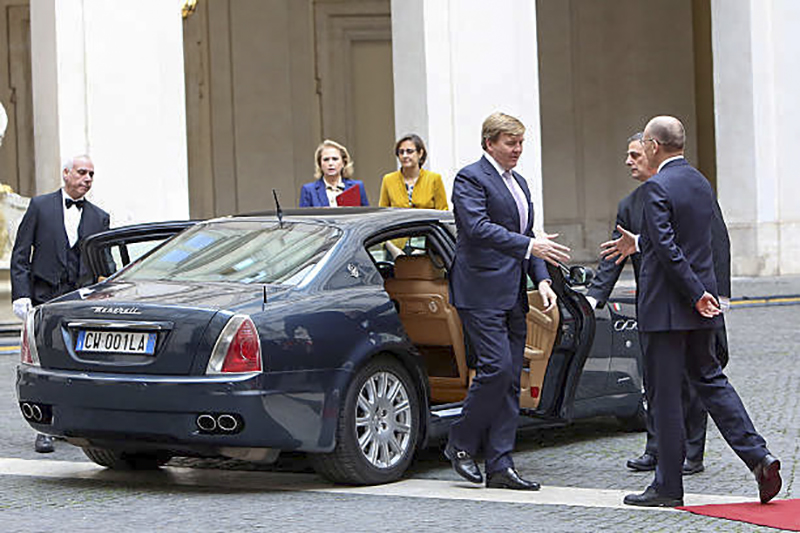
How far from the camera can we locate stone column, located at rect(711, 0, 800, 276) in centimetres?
2406

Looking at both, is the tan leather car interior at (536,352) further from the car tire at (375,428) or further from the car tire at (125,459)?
the car tire at (125,459)

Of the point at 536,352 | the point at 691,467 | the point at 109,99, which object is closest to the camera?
the point at 691,467

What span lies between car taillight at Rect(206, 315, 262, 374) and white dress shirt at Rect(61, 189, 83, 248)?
9.78 ft

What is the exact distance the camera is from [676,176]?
7176 mm

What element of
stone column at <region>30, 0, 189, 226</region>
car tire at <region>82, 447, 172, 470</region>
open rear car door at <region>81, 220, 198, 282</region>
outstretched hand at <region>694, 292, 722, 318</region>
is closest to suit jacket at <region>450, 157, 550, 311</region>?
outstretched hand at <region>694, 292, 722, 318</region>

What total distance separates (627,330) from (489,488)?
199 cm

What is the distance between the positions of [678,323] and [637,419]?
8.64 ft

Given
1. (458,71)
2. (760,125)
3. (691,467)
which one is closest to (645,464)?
(691,467)

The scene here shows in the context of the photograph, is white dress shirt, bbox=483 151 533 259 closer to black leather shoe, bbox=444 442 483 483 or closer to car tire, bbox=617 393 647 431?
black leather shoe, bbox=444 442 483 483

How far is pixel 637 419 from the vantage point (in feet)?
31.6

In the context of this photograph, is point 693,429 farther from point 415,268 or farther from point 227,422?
point 227,422

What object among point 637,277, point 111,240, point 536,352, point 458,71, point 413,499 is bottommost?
point 413,499

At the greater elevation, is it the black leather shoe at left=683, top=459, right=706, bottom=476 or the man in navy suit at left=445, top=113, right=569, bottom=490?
the man in navy suit at left=445, top=113, right=569, bottom=490

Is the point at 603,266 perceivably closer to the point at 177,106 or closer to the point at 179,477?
the point at 179,477
